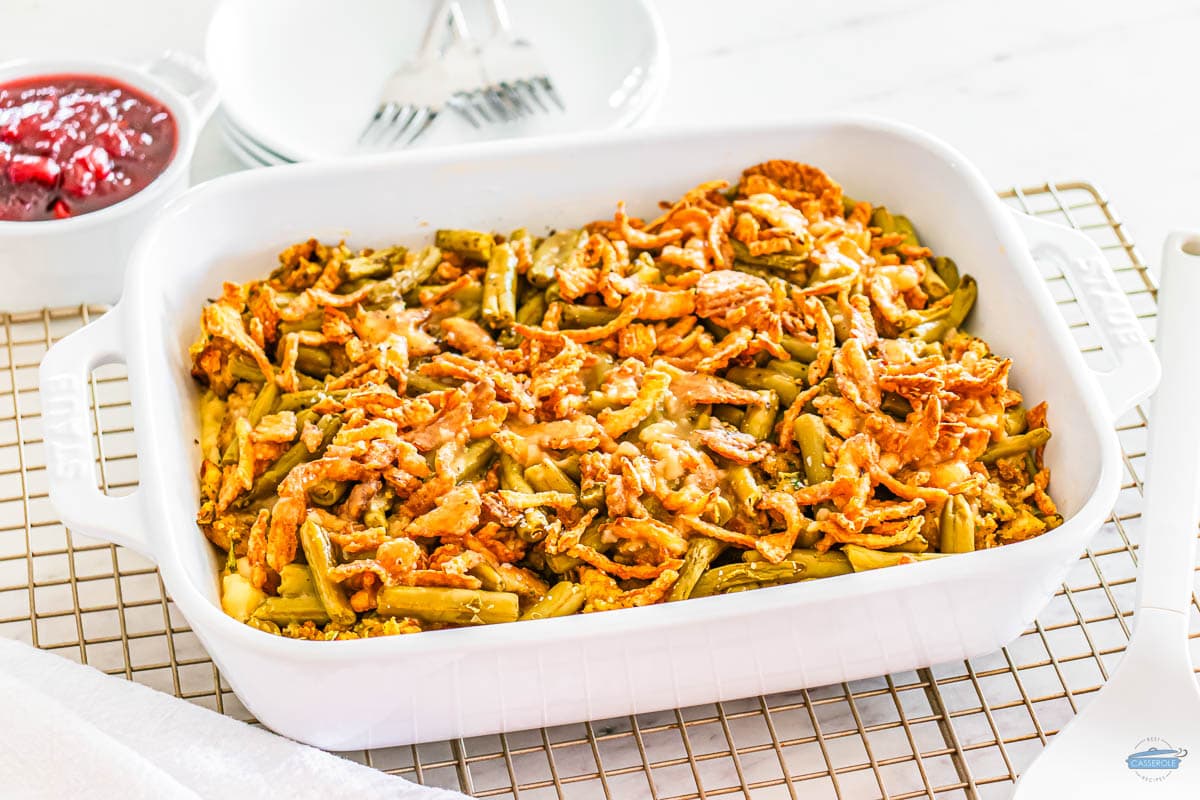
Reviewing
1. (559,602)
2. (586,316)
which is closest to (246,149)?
(586,316)

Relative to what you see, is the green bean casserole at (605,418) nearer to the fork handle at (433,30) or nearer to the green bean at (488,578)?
the green bean at (488,578)

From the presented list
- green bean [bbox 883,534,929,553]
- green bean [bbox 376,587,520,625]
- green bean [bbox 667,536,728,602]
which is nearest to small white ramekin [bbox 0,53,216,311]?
green bean [bbox 376,587,520,625]

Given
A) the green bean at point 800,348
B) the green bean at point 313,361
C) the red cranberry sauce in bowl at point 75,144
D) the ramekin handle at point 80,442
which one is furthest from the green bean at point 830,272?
the red cranberry sauce in bowl at point 75,144

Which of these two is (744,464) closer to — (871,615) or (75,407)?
(871,615)

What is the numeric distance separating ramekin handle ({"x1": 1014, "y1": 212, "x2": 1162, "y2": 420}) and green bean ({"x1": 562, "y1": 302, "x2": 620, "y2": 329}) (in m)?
0.72

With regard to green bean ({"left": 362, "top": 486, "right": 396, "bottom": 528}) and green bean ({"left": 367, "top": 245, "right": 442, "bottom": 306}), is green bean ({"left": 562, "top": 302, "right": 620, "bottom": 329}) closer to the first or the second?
green bean ({"left": 367, "top": 245, "right": 442, "bottom": 306})

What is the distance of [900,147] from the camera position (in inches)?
92.4

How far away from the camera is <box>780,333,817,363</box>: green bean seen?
2158 millimetres

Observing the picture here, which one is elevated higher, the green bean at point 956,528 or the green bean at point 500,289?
the green bean at point 500,289

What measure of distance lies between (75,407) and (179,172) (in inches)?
31.5

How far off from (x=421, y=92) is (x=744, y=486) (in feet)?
4.50

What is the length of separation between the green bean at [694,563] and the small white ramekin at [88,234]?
1.27m

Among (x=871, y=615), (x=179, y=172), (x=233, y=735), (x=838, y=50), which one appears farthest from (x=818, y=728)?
(x=838, y=50)

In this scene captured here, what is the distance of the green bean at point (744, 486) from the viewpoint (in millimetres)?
1934
